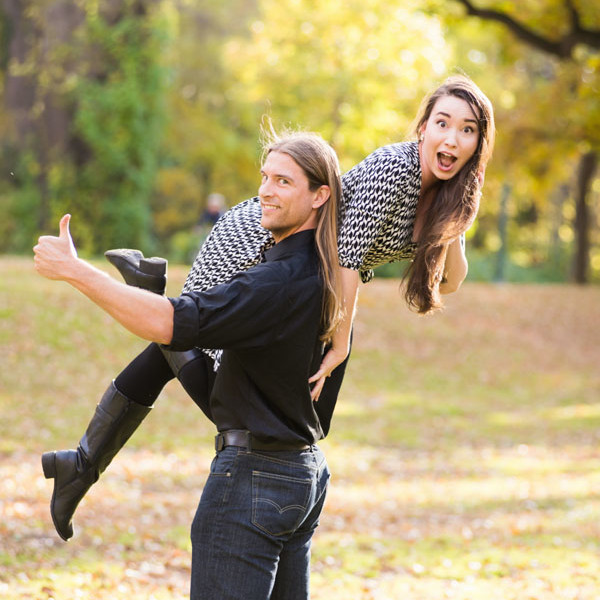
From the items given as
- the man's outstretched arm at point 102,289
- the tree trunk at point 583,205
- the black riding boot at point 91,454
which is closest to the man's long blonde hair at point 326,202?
the man's outstretched arm at point 102,289

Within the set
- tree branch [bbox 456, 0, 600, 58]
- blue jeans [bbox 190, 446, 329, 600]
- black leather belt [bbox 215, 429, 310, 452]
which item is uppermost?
tree branch [bbox 456, 0, 600, 58]

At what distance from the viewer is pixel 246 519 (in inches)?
114

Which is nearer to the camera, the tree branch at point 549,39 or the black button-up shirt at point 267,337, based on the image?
the black button-up shirt at point 267,337

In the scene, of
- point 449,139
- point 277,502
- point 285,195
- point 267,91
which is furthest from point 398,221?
point 267,91

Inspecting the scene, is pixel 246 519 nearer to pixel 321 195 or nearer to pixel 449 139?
pixel 321 195

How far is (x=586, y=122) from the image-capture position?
18.9 metres

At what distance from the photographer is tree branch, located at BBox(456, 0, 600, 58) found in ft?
59.3

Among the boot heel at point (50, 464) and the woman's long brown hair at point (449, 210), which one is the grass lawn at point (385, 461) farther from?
the woman's long brown hair at point (449, 210)

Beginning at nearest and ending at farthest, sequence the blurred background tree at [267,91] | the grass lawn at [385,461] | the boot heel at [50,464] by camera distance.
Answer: the boot heel at [50,464]
the grass lawn at [385,461]
the blurred background tree at [267,91]

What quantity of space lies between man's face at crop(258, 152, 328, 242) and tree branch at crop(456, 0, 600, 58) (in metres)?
15.8

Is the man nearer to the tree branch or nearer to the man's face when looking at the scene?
the man's face

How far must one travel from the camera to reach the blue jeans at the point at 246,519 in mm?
2896

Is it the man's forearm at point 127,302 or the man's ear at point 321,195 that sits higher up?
the man's ear at point 321,195

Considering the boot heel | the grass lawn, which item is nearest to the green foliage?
the grass lawn
